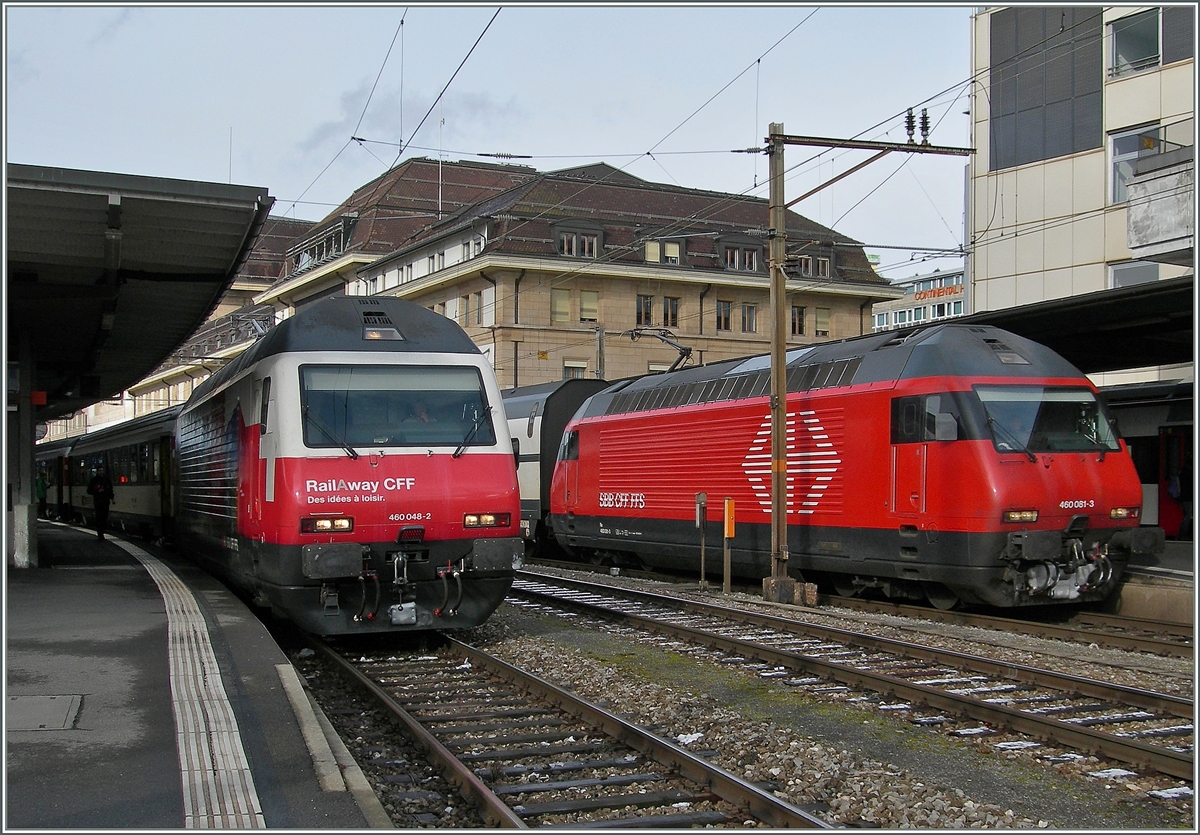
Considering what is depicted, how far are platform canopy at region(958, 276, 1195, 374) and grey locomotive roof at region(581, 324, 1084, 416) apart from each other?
1.13 m

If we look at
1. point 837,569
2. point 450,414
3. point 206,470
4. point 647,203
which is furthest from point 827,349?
point 647,203

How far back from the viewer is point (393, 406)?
35.2 feet

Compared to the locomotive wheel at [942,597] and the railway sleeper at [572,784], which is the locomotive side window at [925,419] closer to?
the locomotive wheel at [942,597]

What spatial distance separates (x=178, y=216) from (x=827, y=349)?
27.7 feet

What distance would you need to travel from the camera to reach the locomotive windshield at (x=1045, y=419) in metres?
12.5

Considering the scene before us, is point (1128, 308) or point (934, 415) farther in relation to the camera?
point (1128, 308)

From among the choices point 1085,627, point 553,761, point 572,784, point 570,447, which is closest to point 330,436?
point 553,761

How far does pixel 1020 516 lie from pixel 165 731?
29.4ft

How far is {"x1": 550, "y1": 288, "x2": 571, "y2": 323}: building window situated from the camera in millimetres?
49781

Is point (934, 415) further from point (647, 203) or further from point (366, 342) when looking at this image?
point (647, 203)

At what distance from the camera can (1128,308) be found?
1416 cm

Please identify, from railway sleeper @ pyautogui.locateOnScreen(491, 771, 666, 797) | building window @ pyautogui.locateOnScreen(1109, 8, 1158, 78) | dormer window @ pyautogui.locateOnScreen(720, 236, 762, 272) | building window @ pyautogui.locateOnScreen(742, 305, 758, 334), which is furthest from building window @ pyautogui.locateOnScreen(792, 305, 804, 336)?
railway sleeper @ pyautogui.locateOnScreen(491, 771, 666, 797)

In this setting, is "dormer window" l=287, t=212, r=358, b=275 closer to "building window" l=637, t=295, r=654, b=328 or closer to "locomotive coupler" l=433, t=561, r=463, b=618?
"building window" l=637, t=295, r=654, b=328

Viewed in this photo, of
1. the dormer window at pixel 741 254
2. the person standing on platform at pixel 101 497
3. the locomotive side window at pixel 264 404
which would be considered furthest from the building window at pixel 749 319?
the locomotive side window at pixel 264 404
